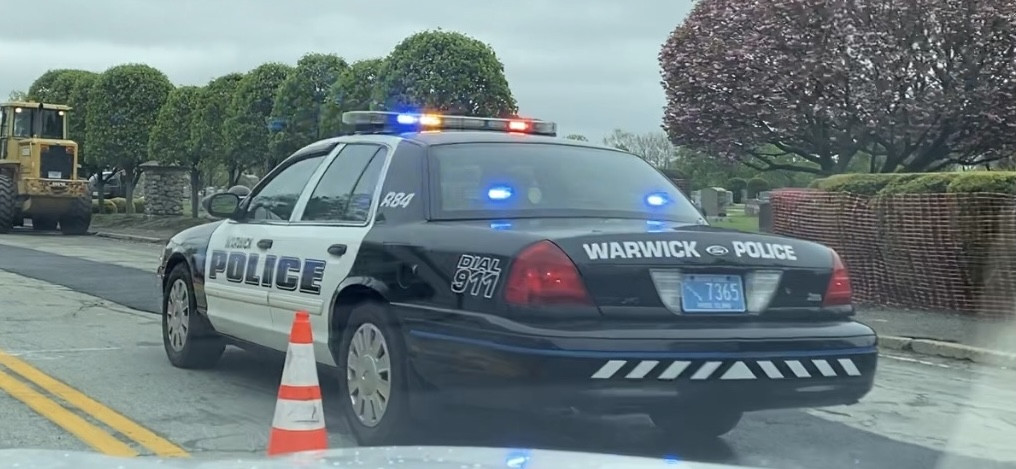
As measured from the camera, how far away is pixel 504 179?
5570 millimetres

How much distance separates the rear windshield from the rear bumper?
76 cm

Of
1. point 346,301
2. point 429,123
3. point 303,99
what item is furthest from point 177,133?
point 346,301

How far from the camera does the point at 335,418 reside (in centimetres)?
614

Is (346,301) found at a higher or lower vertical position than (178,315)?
higher

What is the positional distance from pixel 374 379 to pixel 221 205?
240 centimetres

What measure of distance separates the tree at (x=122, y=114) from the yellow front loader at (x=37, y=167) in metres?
7.15

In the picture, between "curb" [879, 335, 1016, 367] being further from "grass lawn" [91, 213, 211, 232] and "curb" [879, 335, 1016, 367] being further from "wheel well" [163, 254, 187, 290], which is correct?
"grass lawn" [91, 213, 211, 232]

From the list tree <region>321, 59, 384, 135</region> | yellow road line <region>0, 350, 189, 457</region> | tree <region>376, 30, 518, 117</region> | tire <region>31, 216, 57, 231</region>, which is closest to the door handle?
yellow road line <region>0, 350, 189, 457</region>

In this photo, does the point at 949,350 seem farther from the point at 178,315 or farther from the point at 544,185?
the point at 178,315

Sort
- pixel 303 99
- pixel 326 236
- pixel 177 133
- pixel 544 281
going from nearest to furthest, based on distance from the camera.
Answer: pixel 544 281, pixel 326 236, pixel 303 99, pixel 177 133

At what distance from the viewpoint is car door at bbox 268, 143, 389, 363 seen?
562 cm

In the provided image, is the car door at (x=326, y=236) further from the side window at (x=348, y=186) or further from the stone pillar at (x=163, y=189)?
the stone pillar at (x=163, y=189)

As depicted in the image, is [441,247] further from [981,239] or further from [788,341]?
[981,239]

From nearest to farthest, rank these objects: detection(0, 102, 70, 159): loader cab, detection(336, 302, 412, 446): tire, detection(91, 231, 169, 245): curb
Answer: detection(336, 302, 412, 446): tire, detection(91, 231, 169, 245): curb, detection(0, 102, 70, 159): loader cab
